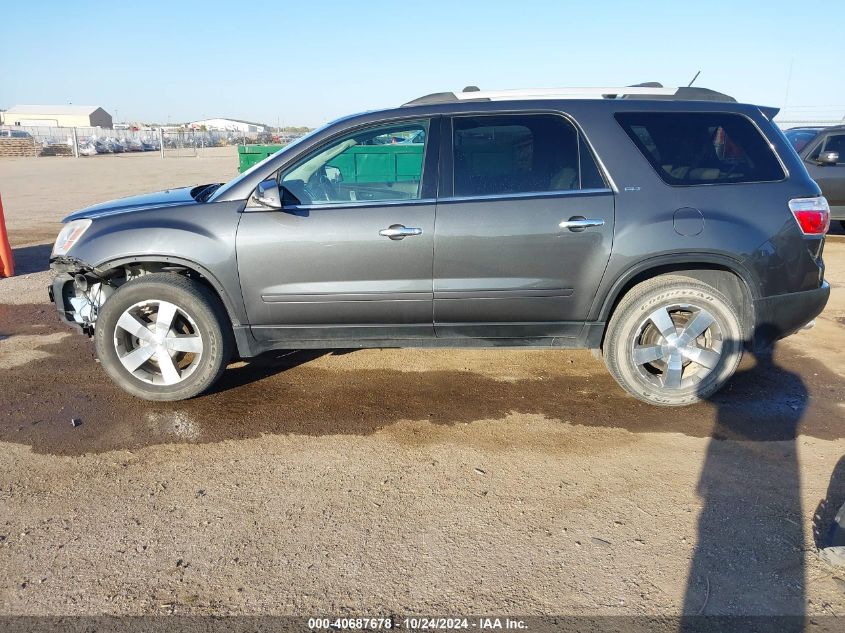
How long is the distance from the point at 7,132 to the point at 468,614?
216 feet

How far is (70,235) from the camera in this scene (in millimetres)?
3980

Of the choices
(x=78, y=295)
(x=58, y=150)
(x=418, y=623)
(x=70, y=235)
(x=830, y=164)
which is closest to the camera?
(x=418, y=623)

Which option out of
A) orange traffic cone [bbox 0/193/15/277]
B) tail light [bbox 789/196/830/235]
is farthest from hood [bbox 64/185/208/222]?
orange traffic cone [bbox 0/193/15/277]

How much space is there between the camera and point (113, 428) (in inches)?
144

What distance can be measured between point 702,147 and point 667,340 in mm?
1248

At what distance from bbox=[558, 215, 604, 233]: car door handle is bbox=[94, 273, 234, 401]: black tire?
7.34ft

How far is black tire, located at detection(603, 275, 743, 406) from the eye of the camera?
150 inches

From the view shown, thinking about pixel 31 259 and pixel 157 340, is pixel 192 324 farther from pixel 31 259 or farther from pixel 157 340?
pixel 31 259

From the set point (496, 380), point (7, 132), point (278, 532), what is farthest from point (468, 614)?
point (7, 132)

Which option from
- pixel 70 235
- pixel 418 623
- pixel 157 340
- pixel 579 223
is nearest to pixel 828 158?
pixel 579 223

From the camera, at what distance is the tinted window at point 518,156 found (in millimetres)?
3768

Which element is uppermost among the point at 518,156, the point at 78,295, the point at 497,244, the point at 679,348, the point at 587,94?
the point at 587,94

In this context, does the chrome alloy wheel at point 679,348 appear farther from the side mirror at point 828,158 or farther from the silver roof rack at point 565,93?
the side mirror at point 828,158

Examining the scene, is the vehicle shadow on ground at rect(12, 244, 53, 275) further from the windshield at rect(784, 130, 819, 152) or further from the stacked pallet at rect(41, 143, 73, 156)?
the stacked pallet at rect(41, 143, 73, 156)
